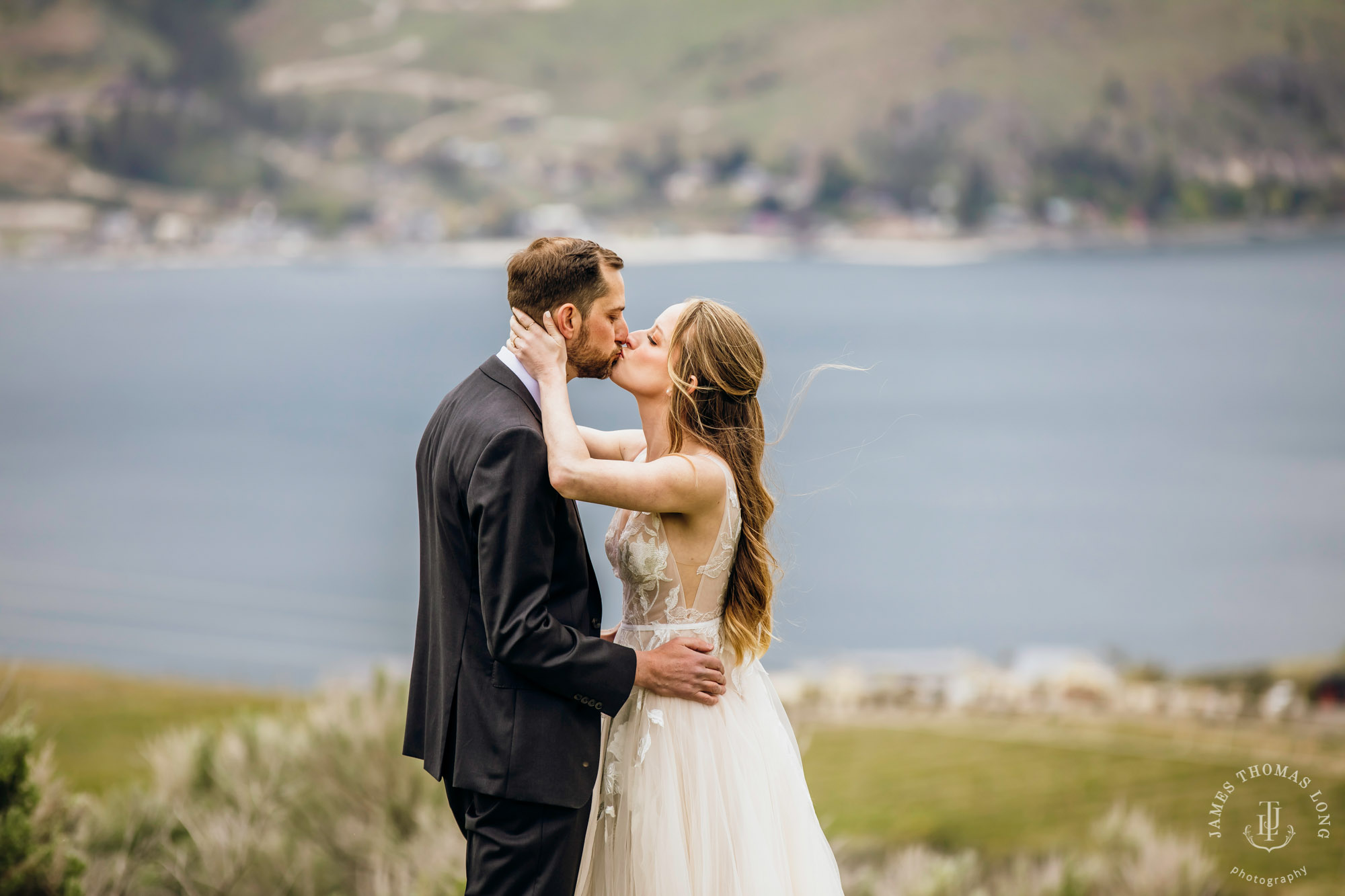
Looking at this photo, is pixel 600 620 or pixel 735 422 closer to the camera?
pixel 600 620

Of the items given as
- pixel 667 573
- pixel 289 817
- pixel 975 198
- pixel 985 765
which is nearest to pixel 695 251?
pixel 975 198

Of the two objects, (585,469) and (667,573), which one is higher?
(585,469)

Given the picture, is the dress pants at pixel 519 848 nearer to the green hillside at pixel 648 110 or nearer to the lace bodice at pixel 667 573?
the lace bodice at pixel 667 573

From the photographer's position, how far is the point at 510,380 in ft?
5.79

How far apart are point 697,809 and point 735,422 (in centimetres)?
80

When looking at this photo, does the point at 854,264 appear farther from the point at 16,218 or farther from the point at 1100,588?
the point at 16,218

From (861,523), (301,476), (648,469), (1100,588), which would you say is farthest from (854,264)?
(648,469)

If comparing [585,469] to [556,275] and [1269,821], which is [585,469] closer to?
[556,275]

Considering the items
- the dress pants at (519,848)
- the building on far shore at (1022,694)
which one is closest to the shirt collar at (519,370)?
the dress pants at (519,848)

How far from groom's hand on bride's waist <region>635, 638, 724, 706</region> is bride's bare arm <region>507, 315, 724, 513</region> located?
0.93 feet

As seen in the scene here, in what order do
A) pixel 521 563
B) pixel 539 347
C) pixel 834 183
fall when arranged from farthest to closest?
1. pixel 834 183
2. pixel 539 347
3. pixel 521 563

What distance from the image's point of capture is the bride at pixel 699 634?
76.3 inches

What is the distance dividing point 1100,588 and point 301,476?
12480mm

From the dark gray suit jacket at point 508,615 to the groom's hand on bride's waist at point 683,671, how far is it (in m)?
0.15
